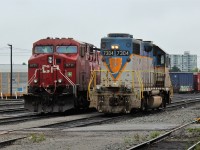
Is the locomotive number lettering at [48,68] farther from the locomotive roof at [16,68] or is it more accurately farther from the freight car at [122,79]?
the locomotive roof at [16,68]

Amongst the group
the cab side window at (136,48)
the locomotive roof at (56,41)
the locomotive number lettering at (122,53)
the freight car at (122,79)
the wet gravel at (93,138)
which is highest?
the locomotive roof at (56,41)

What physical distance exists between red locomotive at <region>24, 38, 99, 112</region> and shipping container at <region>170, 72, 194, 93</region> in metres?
44.8

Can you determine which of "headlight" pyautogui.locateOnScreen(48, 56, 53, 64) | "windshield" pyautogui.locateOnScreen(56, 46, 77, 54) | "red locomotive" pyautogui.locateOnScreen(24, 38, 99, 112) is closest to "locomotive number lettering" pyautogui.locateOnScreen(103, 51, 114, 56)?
"red locomotive" pyautogui.locateOnScreen(24, 38, 99, 112)

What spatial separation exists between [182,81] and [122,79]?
46.5m

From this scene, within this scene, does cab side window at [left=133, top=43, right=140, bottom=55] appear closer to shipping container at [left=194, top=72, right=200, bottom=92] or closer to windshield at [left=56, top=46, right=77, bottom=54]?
windshield at [left=56, top=46, right=77, bottom=54]

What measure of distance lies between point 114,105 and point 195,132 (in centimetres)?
724

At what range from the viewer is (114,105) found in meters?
20.3

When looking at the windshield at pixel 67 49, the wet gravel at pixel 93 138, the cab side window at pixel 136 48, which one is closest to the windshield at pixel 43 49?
the windshield at pixel 67 49

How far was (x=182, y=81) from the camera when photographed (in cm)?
6600

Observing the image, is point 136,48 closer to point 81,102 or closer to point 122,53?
point 122,53

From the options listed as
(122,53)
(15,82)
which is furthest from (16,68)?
(122,53)

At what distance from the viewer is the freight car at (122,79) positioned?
20.3 meters

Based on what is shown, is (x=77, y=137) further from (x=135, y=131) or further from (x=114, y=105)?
(x=114, y=105)

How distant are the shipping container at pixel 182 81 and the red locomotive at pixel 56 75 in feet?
147
